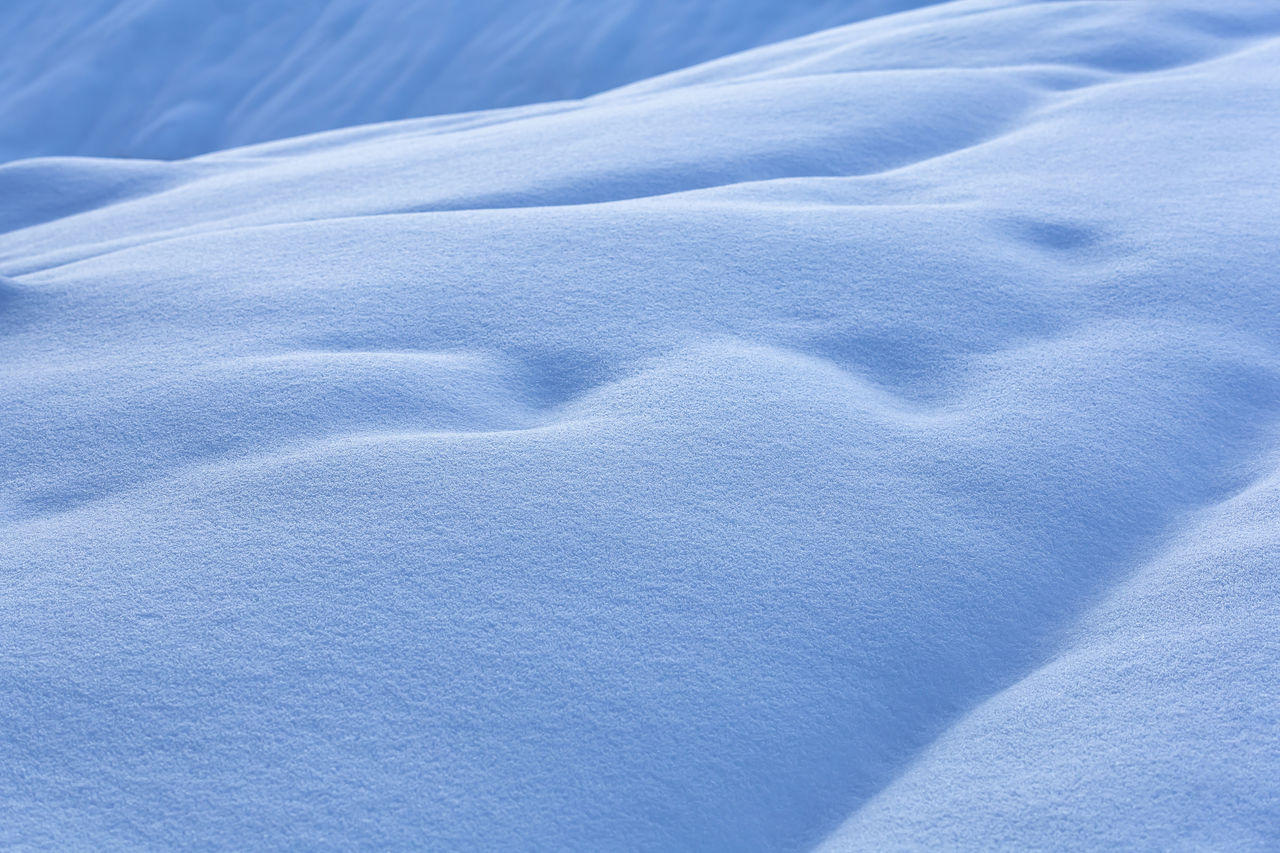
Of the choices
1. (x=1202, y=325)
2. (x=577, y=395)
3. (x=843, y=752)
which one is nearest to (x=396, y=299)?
(x=577, y=395)

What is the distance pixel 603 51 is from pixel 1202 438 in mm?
4427

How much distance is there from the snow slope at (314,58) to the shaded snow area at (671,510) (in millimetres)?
3340

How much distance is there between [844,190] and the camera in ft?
6.74

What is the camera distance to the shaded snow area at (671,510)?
Result: 3.04 ft

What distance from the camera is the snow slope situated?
5.37m

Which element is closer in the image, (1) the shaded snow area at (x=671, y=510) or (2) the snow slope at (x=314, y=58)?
(1) the shaded snow area at (x=671, y=510)

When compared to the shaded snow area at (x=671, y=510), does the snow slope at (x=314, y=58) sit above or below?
above

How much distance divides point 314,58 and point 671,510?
17.1ft

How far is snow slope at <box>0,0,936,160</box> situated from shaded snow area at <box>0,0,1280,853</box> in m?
3.34

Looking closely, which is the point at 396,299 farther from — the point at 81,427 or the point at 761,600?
the point at 761,600

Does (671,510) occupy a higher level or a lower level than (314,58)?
lower

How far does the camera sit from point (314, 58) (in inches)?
228

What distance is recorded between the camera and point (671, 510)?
3.96 feet

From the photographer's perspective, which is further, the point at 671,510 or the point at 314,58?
the point at 314,58
